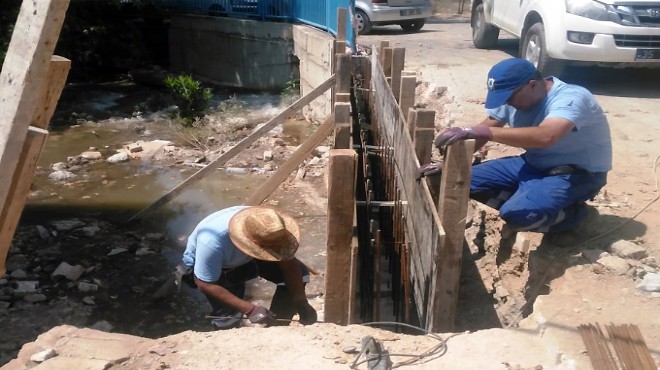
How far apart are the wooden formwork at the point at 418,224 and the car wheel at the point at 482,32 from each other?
6831 mm

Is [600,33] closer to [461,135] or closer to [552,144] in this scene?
[552,144]

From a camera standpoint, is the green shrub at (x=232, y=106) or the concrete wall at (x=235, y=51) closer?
the green shrub at (x=232, y=106)

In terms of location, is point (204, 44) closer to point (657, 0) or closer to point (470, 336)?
point (657, 0)

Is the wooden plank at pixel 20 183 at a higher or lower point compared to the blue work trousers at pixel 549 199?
higher

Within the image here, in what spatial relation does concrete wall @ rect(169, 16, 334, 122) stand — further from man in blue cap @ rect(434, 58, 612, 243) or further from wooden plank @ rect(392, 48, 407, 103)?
man in blue cap @ rect(434, 58, 612, 243)

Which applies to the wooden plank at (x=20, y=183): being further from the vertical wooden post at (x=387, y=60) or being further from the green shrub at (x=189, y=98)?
the green shrub at (x=189, y=98)

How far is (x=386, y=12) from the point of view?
14.2 meters

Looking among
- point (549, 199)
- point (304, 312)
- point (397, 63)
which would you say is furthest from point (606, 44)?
point (304, 312)

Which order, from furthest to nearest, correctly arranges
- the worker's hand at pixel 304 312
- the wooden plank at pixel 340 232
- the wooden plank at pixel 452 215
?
the worker's hand at pixel 304 312, the wooden plank at pixel 340 232, the wooden plank at pixel 452 215

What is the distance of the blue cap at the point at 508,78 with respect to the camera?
12.5 ft

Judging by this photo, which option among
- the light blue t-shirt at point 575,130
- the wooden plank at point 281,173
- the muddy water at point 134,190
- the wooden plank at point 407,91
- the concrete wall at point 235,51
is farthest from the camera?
the concrete wall at point 235,51

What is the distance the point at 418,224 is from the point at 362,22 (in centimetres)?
1127

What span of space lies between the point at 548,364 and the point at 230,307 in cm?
200

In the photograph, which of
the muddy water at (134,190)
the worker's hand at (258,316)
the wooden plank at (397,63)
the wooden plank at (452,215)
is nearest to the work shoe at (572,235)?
the wooden plank at (452,215)
